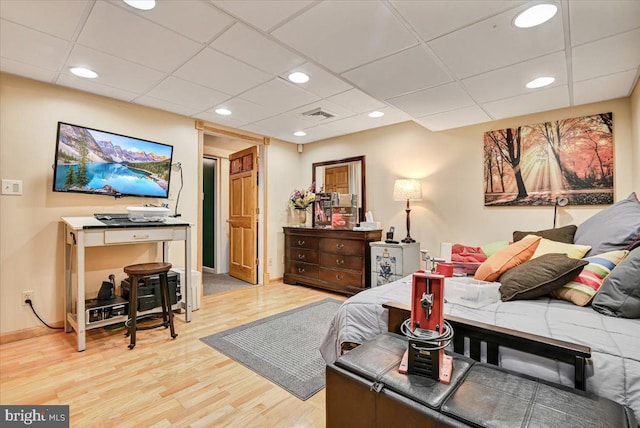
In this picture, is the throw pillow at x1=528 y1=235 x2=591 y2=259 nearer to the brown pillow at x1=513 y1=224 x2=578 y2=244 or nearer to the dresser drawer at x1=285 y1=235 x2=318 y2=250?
the brown pillow at x1=513 y1=224 x2=578 y2=244

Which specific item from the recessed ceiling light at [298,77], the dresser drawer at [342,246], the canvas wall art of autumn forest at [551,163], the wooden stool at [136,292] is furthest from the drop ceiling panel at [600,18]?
the wooden stool at [136,292]

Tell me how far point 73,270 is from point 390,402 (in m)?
3.24

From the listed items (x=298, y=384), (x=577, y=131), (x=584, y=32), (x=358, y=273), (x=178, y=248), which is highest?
(x=584, y=32)

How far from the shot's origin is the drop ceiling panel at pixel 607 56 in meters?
1.85

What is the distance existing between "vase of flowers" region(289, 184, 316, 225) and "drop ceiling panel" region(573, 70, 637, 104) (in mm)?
3311

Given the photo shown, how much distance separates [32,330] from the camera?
274 centimetres

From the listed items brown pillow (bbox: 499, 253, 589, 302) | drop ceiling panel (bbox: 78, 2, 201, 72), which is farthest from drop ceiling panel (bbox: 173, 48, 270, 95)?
brown pillow (bbox: 499, 253, 589, 302)

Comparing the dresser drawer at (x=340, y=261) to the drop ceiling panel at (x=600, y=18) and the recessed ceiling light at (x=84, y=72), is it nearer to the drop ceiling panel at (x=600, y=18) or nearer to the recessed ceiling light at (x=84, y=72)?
the drop ceiling panel at (x=600, y=18)

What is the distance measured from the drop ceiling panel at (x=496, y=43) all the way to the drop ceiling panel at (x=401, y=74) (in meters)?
0.11

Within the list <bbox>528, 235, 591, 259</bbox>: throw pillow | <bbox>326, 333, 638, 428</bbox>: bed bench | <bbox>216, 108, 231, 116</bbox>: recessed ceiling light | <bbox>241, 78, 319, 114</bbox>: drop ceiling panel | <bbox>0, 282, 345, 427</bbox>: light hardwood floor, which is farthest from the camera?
<bbox>216, 108, 231, 116</bbox>: recessed ceiling light

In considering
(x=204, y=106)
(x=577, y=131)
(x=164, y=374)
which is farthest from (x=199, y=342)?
(x=577, y=131)

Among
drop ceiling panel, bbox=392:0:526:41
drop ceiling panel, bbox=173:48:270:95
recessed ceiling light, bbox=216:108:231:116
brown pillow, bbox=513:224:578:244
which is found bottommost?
brown pillow, bbox=513:224:578:244

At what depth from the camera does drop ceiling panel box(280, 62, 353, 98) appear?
7.99ft

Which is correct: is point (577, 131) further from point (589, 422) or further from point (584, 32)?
point (589, 422)
